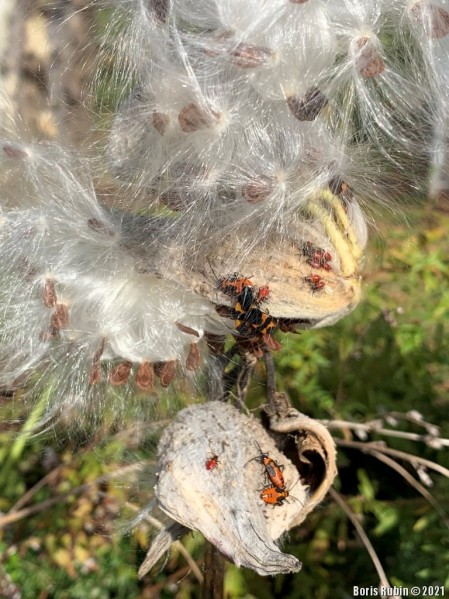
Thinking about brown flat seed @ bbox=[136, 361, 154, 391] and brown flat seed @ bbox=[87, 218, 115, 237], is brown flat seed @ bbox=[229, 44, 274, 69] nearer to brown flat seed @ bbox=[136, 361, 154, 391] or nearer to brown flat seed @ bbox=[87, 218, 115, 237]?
brown flat seed @ bbox=[87, 218, 115, 237]

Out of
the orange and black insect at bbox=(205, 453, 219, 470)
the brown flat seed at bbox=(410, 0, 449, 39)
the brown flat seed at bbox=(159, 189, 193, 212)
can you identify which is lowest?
the orange and black insect at bbox=(205, 453, 219, 470)

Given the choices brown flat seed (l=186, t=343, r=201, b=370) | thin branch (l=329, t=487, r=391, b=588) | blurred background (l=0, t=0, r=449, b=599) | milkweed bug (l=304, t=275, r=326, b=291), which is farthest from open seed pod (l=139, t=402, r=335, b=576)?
thin branch (l=329, t=487, r=391, b=588)

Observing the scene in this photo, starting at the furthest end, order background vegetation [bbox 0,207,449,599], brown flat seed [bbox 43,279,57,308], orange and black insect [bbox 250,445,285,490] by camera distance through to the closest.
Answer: background vegetation [bbox 0,207,449,599] → brown flat seed [bbox 43,279,57,308] → orange and black insect [bbox 250,445,285,490]

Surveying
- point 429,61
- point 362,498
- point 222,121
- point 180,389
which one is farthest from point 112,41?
point 362,498

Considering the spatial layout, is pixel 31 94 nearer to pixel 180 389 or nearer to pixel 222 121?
pixel 222 121

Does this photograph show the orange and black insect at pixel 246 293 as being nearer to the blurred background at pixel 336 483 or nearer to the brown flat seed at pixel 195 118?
the brown flat seed at pixel 195 118

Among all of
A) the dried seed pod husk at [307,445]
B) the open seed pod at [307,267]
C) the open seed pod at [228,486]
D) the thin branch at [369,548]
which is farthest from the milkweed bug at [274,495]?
the thin branch at [369,548]
